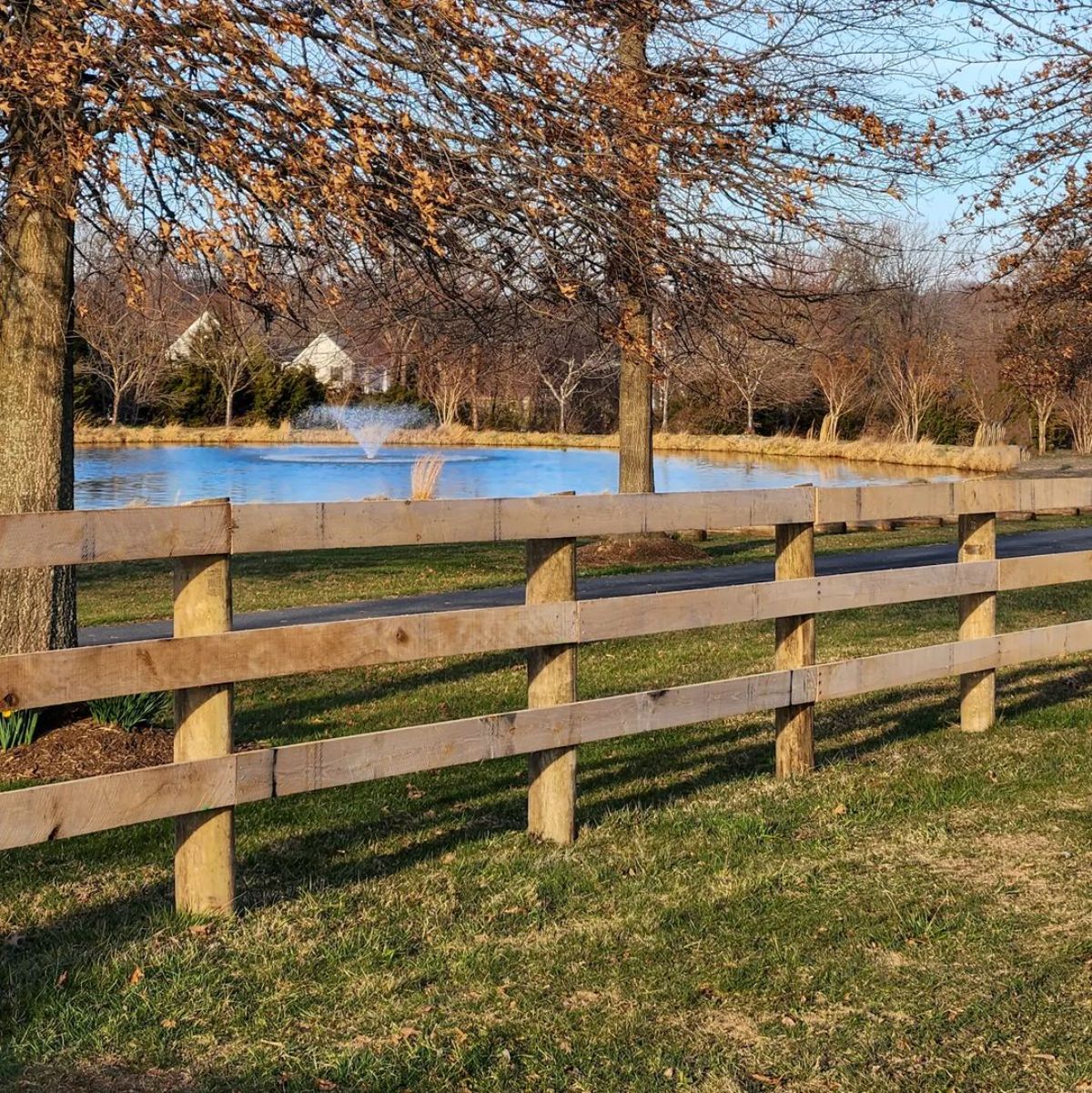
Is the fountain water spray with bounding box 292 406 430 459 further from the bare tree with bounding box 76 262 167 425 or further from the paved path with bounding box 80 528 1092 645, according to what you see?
the paved path with bounding box 80 528 1092 645

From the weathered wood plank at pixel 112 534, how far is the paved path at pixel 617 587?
521cm

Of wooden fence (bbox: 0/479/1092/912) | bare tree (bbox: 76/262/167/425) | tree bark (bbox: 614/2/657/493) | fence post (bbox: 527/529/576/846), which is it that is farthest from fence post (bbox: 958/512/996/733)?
bare tree (bbox: 76/262/167/425)

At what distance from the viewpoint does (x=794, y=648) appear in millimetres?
6836

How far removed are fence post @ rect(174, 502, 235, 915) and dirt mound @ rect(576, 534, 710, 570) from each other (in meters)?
13.0

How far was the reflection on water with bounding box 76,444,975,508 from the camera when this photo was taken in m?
31.0

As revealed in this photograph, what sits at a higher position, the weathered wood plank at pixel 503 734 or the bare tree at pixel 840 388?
the bare tree at pixel 840 388

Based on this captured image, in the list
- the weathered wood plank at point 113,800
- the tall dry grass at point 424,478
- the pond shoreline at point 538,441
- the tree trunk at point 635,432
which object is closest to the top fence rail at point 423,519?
the weathered wood plank at point 113,800

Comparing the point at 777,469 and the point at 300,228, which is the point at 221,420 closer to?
the point at 777,469

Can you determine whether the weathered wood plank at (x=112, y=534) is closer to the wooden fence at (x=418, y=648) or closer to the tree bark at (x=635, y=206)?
the wooden fence at (x=418, y=648)

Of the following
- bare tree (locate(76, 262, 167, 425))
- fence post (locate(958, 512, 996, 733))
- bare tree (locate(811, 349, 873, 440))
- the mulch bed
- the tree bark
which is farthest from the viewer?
bare tree (locate(811, 349, 873, 440))

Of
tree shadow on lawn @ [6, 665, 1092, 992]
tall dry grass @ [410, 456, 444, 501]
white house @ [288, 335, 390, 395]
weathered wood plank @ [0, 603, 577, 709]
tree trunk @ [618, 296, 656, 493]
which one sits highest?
white house @ [288, 335, 390, 395]

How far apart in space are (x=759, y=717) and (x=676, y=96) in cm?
386

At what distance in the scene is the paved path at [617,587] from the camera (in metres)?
12.6

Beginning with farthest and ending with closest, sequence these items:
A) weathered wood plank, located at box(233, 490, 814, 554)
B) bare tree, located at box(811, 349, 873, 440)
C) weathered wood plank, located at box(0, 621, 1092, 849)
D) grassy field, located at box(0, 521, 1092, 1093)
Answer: bare tree, located at box(811, 349, 873, 440)
weathered wood plank, located at box(233, 490, 814, 554)
weathered wood plank, located at box(0, 621, 1092, 849)
grassy field, located at box(0, 521, 1092, 1093)
